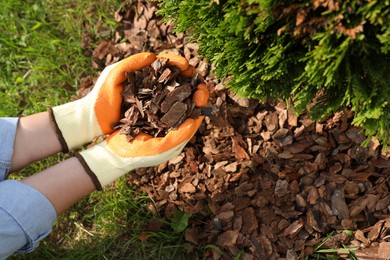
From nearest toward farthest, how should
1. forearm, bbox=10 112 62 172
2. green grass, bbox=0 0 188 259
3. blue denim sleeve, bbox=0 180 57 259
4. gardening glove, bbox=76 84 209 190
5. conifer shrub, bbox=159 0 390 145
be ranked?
conifer shrub, bbox=159 0 390 145 → blue denim sleeve, bbox=0 180 57 259 → gardening glove, bbox=76 84 209 190 → forearm, bbox=10 112 62 172 → green grass, bbox=0 0 188 259

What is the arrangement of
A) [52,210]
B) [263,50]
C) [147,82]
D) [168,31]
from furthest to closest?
[168,31] < [147,82] < [52,210] < [263,50]

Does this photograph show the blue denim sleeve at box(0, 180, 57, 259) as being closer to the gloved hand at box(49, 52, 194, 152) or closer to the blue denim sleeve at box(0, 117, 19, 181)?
the blue denim sleeve at box(0, 117, 19, 181)

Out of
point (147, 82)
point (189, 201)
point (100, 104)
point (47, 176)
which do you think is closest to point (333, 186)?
point (189, 201)

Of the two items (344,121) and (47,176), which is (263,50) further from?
(47,176)

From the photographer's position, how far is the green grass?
2.89 meters

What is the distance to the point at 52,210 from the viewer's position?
246 centimetres

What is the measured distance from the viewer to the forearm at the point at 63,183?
8.17ft

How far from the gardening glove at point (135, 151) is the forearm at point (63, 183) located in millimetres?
47

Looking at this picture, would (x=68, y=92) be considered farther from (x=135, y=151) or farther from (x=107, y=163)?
(x=135, y=151)

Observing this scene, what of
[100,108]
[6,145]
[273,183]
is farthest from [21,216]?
[273,183]

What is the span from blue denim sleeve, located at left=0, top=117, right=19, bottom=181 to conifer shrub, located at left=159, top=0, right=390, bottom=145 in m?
1.20

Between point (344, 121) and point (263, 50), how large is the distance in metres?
0.93

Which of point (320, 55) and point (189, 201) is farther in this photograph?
point (189, 201)

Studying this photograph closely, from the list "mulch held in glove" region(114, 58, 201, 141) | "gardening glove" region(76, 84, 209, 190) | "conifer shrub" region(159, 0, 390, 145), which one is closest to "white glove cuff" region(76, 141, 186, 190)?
"gardening glove" region(76, 84, 209, 190)
